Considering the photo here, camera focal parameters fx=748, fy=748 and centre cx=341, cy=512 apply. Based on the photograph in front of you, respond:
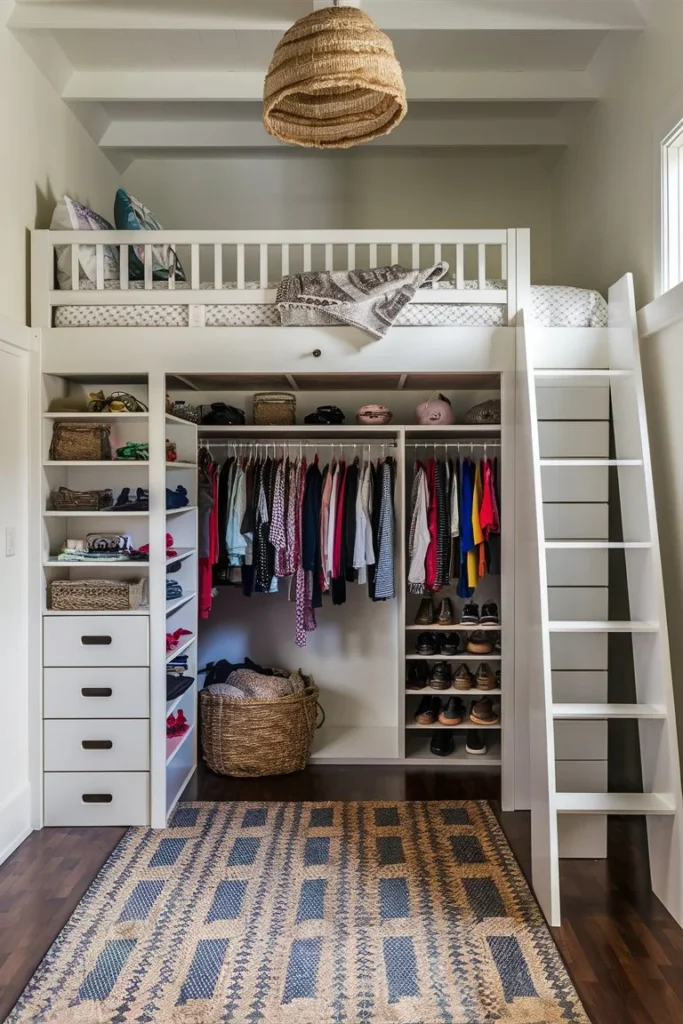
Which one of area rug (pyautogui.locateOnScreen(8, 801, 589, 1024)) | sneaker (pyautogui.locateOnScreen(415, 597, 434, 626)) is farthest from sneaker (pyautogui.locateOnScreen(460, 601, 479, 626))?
area rug (pyautogui.locateOnScreen(8, 801, 589, 1024))

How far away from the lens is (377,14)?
3.17 metres

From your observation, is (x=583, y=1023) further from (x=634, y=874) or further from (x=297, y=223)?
(x=297, y=223)

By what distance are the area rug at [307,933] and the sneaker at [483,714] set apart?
0.72 metres

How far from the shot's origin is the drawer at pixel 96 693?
3.21m

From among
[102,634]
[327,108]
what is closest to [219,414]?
[102,634]

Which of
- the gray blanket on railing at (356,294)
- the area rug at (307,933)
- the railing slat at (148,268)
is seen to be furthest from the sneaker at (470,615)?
the railing slat at (148,268)

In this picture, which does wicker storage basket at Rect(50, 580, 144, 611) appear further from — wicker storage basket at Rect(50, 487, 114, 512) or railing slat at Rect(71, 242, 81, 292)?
railing slat at Rect(71, 242, 81, 292)

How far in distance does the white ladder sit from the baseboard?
2025mm

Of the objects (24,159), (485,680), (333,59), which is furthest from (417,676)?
(24,159)

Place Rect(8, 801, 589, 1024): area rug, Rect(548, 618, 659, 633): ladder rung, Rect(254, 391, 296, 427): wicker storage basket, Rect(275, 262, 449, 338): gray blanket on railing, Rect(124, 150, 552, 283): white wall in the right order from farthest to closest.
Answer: Rect(124, 150, 552, 283): white wall < Rect(254, 391, 296, 427): wicker storage basket < Rect(275, 262, 449, 338): gray blanket on railing < Rect(548, 618, 659, 633): ladder rung < Rect(8, 801, 589, 1024): area rug

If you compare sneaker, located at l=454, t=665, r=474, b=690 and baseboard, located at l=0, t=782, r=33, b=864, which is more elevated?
sneaker, located at l=454, t=665, r=474, b=690

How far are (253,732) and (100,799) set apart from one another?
0.79m

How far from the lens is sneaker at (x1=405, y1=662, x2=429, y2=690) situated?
3987 millimetres

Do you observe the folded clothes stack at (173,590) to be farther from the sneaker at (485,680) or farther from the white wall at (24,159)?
the sneaker at (485,680)
